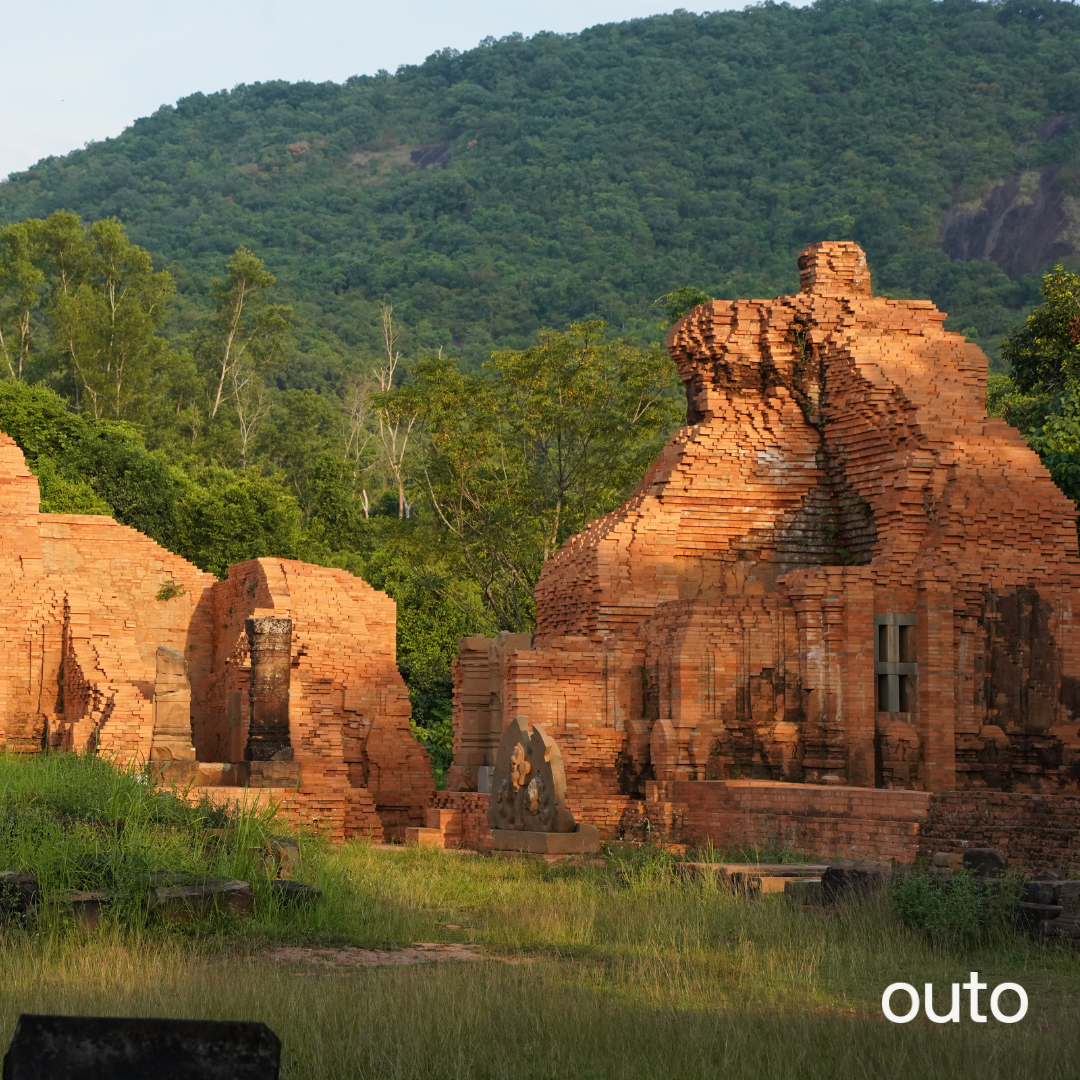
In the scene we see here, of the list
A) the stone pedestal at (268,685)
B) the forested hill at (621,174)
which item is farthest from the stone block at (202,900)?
the forested hill at (621,174)

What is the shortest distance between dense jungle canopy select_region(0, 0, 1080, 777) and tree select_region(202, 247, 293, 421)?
0.13 meters

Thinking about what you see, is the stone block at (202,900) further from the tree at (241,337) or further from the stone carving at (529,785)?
the tree at (241,337)

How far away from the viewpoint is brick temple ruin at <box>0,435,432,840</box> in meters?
22.5

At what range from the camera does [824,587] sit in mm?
19844

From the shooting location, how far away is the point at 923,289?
211 ft

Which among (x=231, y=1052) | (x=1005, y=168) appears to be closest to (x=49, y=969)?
(x=231, y=1052)

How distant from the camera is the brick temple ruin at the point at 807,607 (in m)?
19.4

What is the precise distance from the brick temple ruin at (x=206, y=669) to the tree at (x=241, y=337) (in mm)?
24372

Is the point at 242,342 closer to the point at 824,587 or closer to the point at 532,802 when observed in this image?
the point at 824,587

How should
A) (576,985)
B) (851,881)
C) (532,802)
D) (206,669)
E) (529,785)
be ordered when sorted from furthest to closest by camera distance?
(206,669), (529,785), (532,802), (851,881), (576,985)

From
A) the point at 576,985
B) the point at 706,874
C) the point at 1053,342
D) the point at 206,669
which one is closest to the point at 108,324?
the point at 206,669

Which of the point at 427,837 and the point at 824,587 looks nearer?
the point at 824,587

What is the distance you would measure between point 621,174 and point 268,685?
62493 mm

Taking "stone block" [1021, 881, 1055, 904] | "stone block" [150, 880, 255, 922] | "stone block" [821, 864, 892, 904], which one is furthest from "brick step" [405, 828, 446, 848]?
"stone block" [1021, 881, 1055, 904]
